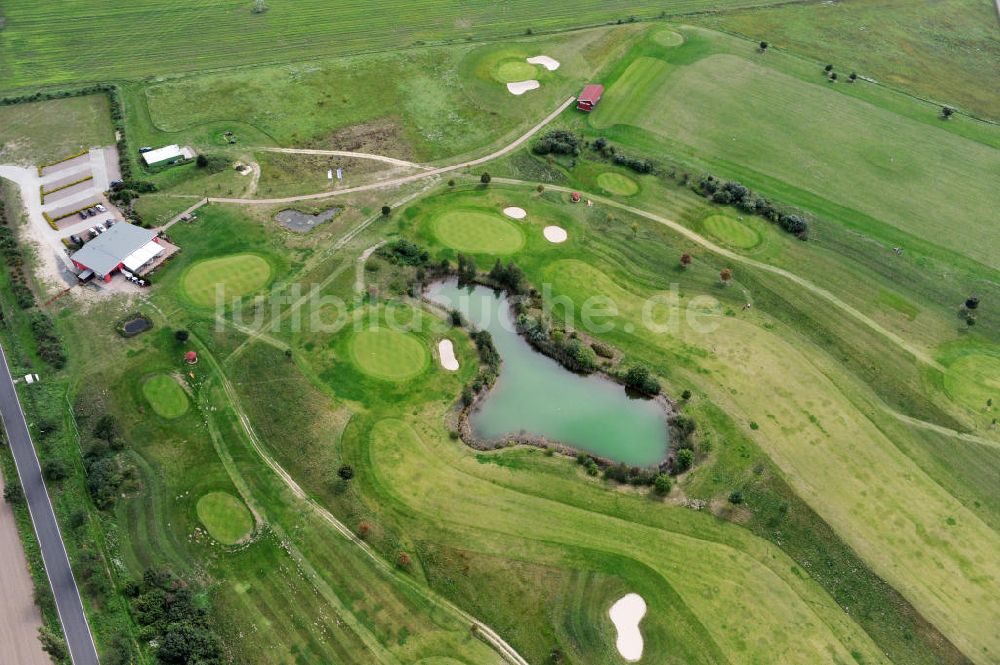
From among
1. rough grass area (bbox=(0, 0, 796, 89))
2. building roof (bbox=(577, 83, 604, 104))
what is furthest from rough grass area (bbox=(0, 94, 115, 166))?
building roof (bbox=(577, 83, 604, 104))

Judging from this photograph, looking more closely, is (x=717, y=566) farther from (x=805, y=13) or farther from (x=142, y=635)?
(x=805, y=13)

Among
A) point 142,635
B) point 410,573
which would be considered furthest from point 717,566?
point 142,635

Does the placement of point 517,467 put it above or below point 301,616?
above

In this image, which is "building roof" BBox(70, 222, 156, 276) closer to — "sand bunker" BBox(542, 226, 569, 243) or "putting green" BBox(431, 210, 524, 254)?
"putting green" BBox(431, 210, 524, 254)

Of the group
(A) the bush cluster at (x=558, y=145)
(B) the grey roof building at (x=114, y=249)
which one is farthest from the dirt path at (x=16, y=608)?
(A) the bush cluster at (x=558, y=145)

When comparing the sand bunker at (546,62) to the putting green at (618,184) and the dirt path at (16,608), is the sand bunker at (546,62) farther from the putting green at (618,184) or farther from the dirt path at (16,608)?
the dirt path at (16,608)

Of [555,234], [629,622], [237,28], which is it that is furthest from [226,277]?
[237,28]
